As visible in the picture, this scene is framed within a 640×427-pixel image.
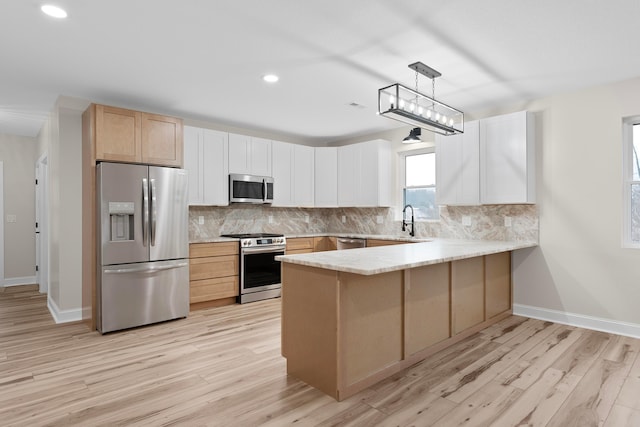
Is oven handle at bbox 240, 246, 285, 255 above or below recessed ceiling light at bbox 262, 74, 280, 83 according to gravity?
below

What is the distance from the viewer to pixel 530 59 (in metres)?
3.11

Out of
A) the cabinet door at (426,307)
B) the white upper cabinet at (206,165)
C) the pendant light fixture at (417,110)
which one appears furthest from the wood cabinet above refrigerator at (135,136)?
the cabinet door at (426,307)

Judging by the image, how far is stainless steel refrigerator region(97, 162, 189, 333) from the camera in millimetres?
3773

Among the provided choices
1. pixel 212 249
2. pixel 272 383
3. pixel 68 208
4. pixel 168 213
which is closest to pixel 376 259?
pixel 272 383

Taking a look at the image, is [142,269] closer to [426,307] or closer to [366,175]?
[426,307]

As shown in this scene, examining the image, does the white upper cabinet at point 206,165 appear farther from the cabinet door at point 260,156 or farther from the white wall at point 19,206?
the white wall at point 19,206

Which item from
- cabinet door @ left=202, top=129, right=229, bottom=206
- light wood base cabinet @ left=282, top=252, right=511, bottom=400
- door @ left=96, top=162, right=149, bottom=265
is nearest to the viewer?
→ light wood base cabinet @ left=282, top=252, right=511, bottom=400

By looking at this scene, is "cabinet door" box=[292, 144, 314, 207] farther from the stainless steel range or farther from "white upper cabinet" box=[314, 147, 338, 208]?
the stainless steel range

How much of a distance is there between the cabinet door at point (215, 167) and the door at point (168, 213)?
0.68 meters

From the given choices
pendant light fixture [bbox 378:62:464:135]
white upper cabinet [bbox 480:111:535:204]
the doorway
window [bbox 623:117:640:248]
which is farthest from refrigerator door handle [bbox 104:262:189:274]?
window [bbox 623:117:640:248]

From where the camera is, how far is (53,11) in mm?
2367

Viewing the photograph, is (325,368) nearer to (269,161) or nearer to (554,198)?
(554,198)

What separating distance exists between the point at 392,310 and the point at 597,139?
9.42 feet

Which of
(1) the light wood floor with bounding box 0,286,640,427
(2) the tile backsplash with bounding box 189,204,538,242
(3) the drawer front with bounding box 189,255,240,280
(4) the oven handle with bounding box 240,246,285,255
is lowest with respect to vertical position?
(1) the light wood floor with bounding box 0,286,640,427
